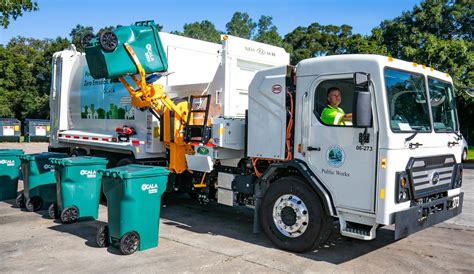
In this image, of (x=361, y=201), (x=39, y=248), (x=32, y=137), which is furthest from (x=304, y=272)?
(x=32, y=137)

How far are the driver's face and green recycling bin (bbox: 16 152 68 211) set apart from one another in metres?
5.37

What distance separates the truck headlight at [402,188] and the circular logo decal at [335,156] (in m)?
0.66

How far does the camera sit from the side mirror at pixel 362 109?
4828 mm

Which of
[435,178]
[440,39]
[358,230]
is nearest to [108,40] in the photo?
[358,230]

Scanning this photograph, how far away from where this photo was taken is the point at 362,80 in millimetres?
4965

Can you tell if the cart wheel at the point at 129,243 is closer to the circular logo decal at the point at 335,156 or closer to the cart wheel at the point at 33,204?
the circular logo decal at the point at 335,156

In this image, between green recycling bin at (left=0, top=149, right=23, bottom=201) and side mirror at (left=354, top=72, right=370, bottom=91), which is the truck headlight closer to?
side mirror at (left=354, top=72, right=370, bottom=91)

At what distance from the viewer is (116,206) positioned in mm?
5680

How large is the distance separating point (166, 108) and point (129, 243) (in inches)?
101

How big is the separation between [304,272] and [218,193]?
2.24m

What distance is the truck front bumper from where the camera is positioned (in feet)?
16.2

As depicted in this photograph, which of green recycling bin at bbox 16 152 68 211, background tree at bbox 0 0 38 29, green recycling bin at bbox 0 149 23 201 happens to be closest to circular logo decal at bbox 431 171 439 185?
green recycling bin at bbox 16 152 68 211

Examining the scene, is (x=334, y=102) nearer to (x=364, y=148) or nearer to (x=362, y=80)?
(x=362, y=80)

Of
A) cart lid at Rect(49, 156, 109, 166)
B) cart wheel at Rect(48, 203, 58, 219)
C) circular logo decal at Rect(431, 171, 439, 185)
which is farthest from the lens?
cart wheel at Rect(48, 203, 58, 219)
